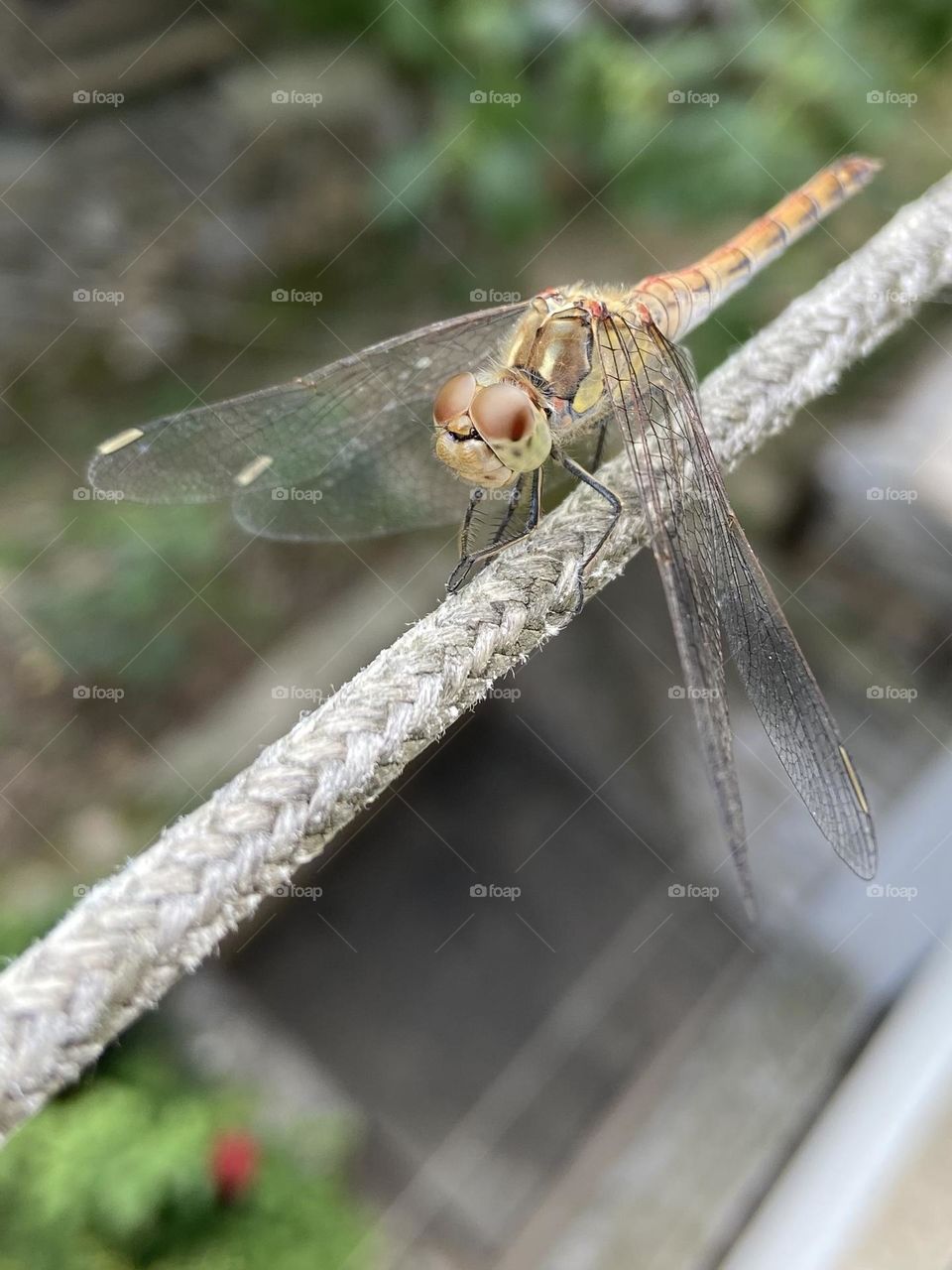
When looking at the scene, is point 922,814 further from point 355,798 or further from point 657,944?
point 355,798

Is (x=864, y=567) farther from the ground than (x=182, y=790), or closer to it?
farther from the ground

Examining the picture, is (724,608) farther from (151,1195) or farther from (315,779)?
(151,1195)

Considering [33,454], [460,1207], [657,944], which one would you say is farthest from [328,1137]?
[33,454]

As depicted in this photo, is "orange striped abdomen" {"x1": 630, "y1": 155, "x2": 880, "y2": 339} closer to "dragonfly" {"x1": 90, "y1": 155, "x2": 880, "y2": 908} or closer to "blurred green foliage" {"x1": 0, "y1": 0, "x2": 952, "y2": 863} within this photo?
"dragonfly" {"x1": 90, "y1": 155, "x2": 880, "y2": 908}

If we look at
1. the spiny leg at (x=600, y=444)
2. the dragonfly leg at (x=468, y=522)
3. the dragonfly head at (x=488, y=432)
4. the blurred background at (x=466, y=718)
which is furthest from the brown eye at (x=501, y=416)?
Result: the blurred background at (x=466, y=718)

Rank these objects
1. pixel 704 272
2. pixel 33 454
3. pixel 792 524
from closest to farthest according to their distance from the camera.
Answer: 1. pixel 704 272
2. pixel 792 524
3. pixel 33 454

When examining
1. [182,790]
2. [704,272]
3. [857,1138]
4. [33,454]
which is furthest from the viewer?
[33,454]
